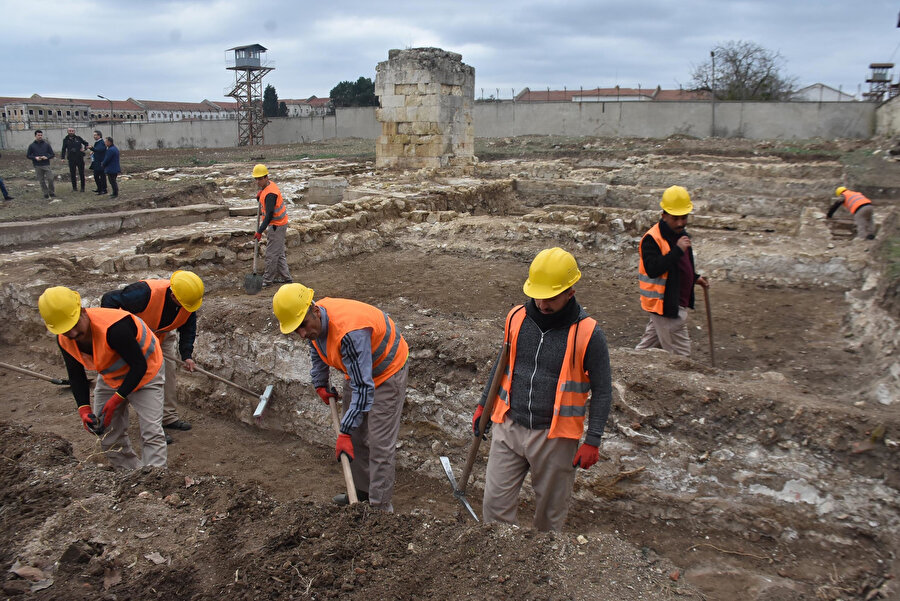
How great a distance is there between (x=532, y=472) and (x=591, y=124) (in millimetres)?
26637

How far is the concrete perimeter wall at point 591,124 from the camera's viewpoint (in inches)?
918

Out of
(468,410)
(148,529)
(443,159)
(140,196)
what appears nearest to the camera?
(148,529)

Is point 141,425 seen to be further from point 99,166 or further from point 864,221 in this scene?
point 99,166

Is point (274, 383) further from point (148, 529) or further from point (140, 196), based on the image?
point (140, 196)

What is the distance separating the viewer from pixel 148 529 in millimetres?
2574

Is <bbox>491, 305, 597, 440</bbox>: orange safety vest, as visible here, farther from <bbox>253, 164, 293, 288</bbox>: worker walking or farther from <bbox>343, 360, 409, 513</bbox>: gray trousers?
<bbox>253, 164, 293, 288</bbox>: worker walking

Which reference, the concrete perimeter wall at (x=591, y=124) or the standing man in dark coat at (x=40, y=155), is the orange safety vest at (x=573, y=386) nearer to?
the standing man in dark coat at (x=40, y=155)

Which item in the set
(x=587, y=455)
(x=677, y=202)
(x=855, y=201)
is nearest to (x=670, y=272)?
(x=677, y=202)

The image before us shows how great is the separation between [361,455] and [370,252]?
6146 millimetres

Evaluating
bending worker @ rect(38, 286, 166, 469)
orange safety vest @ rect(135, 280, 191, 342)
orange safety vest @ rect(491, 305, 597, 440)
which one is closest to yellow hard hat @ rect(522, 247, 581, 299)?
orange safety vest @ rect(491, 305, 597, 440)

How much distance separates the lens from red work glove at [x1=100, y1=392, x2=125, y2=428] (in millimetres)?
3756

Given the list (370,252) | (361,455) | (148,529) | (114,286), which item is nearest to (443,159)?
(370,252)

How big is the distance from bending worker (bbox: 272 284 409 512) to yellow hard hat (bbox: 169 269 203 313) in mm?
1330

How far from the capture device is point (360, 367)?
3.29 m
